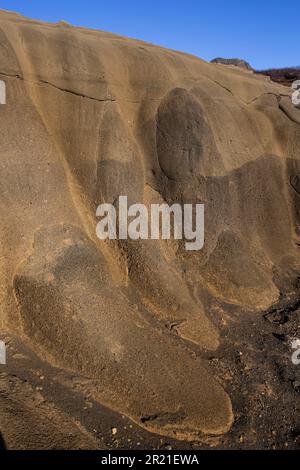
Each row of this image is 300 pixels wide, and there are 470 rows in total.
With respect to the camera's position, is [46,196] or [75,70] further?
[75,70]

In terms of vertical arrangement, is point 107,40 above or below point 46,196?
Answer: above

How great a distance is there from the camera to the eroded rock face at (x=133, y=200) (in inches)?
146

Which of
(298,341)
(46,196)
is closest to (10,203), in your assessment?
(46,196)

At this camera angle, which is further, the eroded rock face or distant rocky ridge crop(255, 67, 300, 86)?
distant rocky ridge crop(255, 67, 300, 86)

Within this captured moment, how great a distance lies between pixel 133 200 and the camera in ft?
16.1

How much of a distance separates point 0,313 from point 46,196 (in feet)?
4.27

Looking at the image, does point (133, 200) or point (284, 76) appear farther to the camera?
point (284, 76)

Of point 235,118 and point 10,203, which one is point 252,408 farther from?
point 235,118

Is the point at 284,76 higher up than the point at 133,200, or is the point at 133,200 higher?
the point at 284,76

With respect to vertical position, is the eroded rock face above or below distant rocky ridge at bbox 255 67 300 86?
below

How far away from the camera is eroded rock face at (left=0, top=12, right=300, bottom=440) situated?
372 centimetres

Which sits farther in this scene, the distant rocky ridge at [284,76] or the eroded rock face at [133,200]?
the distant rocky ridge at [284,76]

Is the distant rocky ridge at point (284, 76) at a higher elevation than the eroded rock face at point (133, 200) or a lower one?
higher

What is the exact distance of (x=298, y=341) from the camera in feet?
15.5
